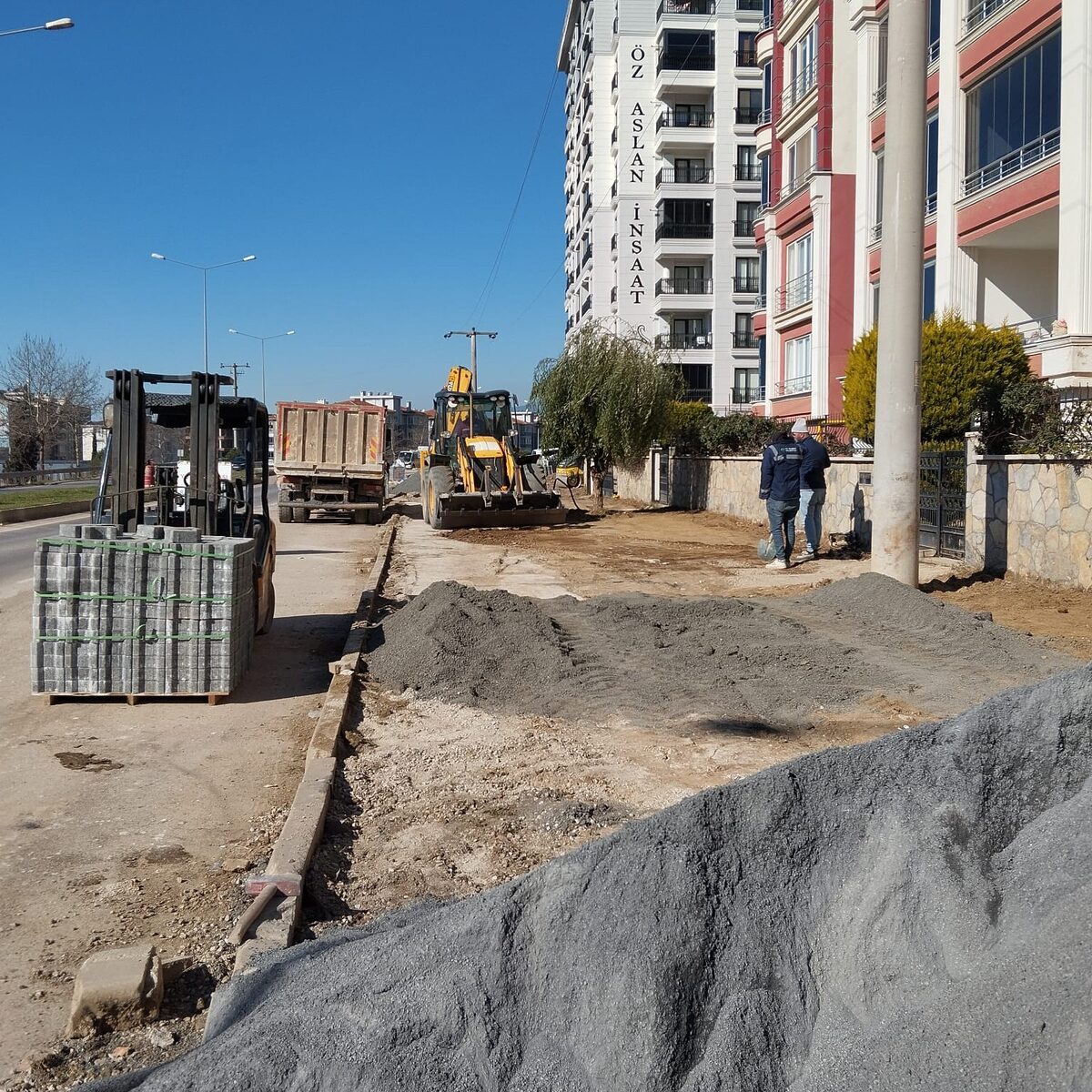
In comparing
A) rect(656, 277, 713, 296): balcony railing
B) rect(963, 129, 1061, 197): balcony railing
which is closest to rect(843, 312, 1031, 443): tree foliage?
rect(963, 129, 1061, 197): balcony railing

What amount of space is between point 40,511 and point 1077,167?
2694cm

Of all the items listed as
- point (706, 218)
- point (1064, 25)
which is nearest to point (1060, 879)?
point (1064, 25)

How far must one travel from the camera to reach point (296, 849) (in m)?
4.73

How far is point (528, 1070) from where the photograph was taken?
108 inches

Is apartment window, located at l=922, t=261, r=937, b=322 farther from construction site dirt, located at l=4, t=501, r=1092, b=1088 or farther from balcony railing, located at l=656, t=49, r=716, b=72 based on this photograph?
balcony railing, located at l=656, t=49, r=716, b=72

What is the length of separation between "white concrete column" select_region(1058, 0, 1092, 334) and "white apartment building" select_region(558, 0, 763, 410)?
39.4 m

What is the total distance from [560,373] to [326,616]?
2016 cm

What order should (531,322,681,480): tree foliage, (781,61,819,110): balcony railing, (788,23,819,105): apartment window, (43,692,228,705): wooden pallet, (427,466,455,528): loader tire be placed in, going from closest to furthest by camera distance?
1. (43,692,228,705): wooden pallet
2. (427,466,455,528): loader tire
3. (531,322,681,480): tree foliage
4. (781,61,819,110): balcony railing
5. (788,23,819,105): apartment window

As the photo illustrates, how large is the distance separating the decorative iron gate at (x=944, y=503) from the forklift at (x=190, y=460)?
9.21 metres

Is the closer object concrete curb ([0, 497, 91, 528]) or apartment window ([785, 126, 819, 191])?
concrete curb ([0, 497, 91, 528])

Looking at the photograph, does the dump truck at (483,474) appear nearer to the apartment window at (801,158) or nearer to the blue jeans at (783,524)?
the blue jeans at (783,524)

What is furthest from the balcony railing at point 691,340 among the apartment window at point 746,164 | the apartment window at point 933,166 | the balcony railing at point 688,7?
the apartment window at point 933,166

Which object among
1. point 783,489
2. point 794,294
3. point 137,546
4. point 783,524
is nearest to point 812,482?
point 783,489

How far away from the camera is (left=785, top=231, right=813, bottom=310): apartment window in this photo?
33.6 m
